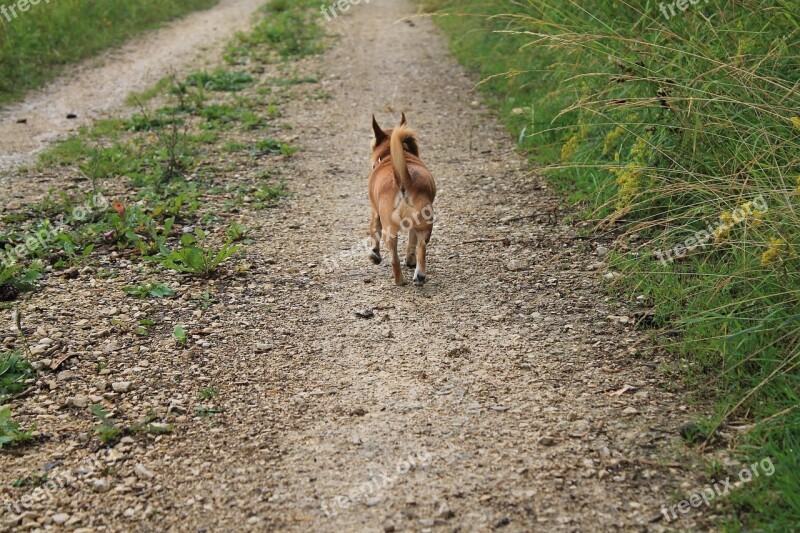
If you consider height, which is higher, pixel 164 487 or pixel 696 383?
pixel 164 487

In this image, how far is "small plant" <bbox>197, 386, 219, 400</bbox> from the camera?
168 inches

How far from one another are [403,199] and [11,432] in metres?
2.75

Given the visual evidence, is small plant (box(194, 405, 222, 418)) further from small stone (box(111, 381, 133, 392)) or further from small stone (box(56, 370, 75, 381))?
small stone (box(56, 370, 75, 381))

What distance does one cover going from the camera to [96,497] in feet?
11.5

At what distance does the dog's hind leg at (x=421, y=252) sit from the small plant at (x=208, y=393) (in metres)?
1.80

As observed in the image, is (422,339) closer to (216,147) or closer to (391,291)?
(391,291)

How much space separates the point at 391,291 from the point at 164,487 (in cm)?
237

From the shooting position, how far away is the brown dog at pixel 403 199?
17.2 ft

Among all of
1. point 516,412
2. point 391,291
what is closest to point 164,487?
point 516,412

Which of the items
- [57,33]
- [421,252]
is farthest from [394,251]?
[57,33]

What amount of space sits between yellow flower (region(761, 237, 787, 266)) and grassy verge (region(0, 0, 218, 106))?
1019 cm
